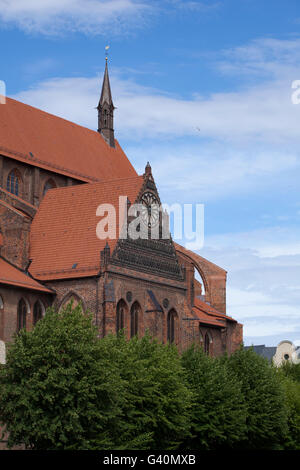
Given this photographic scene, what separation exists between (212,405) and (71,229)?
1564cm

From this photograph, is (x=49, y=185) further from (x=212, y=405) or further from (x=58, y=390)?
(x=58, y=390)

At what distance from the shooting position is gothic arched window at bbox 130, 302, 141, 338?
5069 centimetres

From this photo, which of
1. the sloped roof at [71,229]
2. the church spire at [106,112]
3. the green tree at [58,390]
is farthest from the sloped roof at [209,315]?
the green tree at [58,390]

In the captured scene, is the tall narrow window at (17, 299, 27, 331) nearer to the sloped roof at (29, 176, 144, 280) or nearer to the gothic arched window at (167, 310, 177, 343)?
the sloped roof at (29, 176, 144, 280)

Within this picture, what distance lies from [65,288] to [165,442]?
14079 millimetres

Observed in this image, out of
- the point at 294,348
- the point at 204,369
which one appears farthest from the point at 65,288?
the point at 294,348

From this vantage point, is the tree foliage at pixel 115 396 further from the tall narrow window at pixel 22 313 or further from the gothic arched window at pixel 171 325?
the tall narrow window at pixel 22 313

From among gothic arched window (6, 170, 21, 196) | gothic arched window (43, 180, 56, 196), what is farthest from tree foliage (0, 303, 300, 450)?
gothic arched window (43, 180, 56, 196)

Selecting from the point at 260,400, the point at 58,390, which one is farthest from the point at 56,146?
the point at 58,390

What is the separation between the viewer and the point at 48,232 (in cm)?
5319

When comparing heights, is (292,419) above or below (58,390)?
below

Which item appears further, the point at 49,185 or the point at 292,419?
the point at 49,185

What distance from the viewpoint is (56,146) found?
208 feet
